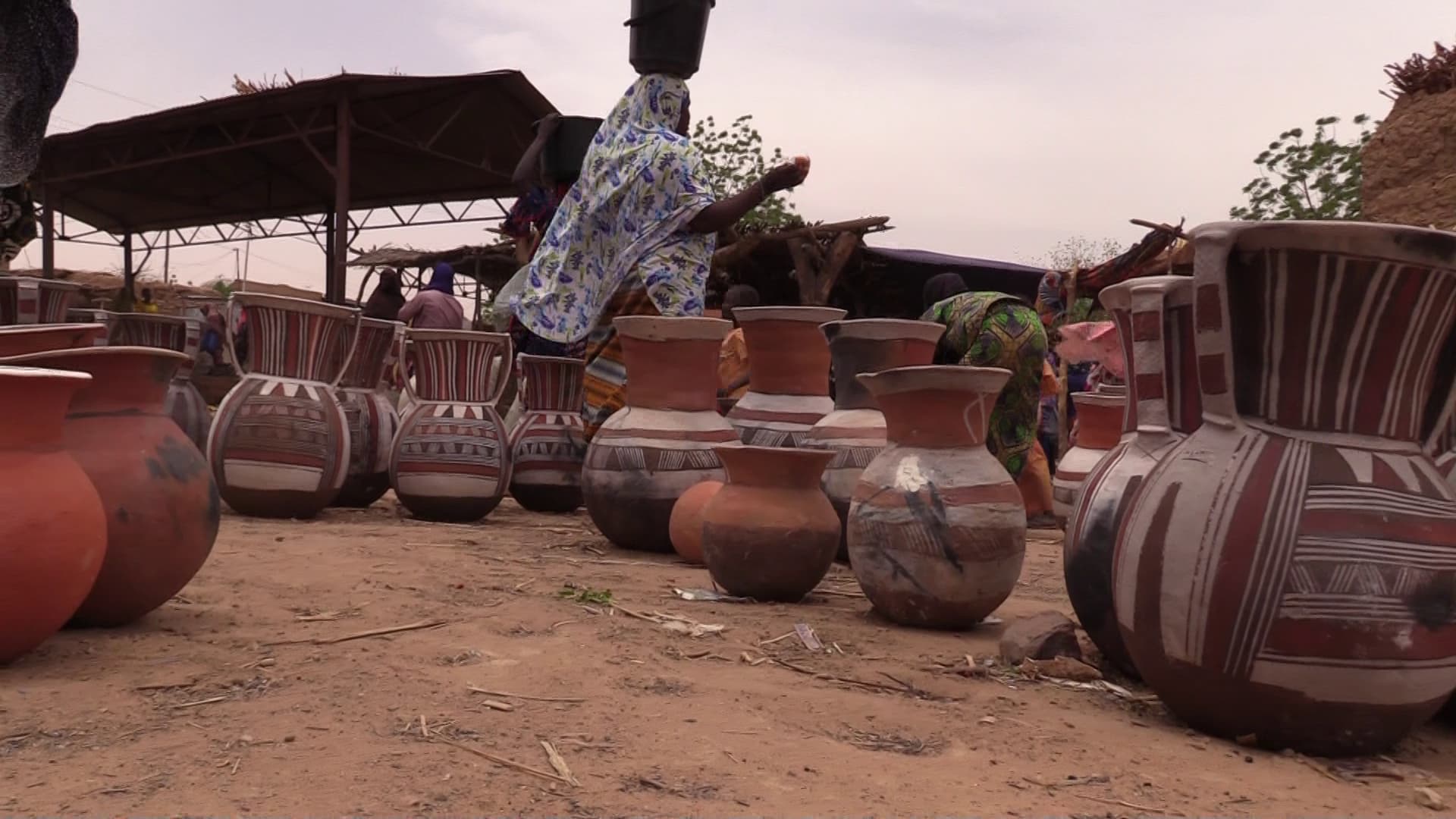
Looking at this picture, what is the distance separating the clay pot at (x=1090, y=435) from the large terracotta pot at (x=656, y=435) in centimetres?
171

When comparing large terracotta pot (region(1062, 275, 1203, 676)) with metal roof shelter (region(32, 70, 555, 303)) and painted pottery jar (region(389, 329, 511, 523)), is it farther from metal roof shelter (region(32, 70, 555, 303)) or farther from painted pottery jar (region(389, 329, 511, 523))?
metal roof shelter (region(32, 70, 555, 303))

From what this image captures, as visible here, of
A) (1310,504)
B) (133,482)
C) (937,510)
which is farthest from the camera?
(937,510)

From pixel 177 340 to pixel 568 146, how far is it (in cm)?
243

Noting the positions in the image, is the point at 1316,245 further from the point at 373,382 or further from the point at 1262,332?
the point at 373,382

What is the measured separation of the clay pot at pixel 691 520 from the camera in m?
4.33

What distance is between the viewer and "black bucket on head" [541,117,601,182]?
6375mm

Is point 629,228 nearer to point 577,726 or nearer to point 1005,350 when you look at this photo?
point 1005,350

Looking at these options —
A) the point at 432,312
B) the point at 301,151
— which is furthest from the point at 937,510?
the point at 301,151

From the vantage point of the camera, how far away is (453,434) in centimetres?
538

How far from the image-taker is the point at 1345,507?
209 centimetres

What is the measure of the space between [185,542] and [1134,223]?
19.1 ft

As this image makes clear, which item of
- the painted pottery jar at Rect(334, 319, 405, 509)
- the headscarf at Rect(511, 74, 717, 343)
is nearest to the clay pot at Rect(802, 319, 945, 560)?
the headscarf at Rect(511, 74, 717, 343)

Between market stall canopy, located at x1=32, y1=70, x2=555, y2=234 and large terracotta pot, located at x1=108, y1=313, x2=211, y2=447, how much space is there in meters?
5.90

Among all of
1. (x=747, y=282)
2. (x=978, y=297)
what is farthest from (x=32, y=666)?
(x=747, y=282)
